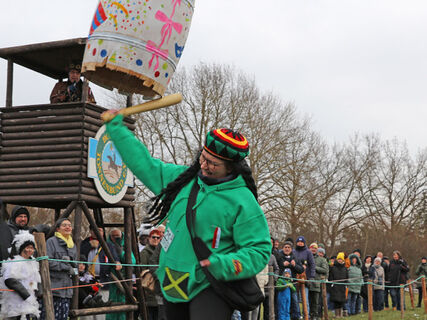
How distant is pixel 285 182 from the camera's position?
3175 centimetres

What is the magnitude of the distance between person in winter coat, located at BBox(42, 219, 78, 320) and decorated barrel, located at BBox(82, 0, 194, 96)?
16.4ft

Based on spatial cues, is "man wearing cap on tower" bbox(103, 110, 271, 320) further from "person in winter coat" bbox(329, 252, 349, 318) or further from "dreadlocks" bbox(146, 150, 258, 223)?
"person in winter coat" bbox(329, 252, 349, 318)

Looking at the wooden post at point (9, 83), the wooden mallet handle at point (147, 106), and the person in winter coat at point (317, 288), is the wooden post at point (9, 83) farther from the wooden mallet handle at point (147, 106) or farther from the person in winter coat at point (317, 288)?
the wooden mallet handle at point (147, 106)

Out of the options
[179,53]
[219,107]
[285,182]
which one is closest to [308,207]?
[285,182]

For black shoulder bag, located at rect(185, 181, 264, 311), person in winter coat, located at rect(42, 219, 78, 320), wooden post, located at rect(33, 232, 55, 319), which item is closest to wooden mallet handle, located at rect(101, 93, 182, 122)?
black shoulder bag, located at rect(185, 181, 264, 311)

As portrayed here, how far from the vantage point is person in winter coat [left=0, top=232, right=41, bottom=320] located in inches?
317

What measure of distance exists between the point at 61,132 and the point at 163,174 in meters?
7.22

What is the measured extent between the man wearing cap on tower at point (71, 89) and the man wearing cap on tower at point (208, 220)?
7263 millimetres

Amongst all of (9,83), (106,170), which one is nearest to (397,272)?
(106,170)

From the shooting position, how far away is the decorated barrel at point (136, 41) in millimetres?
4742

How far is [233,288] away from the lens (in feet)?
13.2

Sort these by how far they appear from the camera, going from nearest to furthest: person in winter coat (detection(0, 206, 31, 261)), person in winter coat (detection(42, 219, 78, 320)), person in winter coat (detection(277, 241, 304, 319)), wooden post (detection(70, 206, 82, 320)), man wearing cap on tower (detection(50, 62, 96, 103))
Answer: person in winter coat (detection(0, 206, 31, 261)), person in winter coat (detection(42, 219, 78, 320)), wooden post (detection(70, 206, 82, 320)), man wearing cap on tower (detection(50, 62, 96, 103)), person in winter coat (detection(277, 241, 304, 319))

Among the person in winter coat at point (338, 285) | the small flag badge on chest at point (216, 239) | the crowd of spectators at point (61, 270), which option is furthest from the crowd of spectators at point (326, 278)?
the small flag badge on chest at point (216, 239)

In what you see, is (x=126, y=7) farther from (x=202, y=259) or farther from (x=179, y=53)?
(x=202, y=259)
